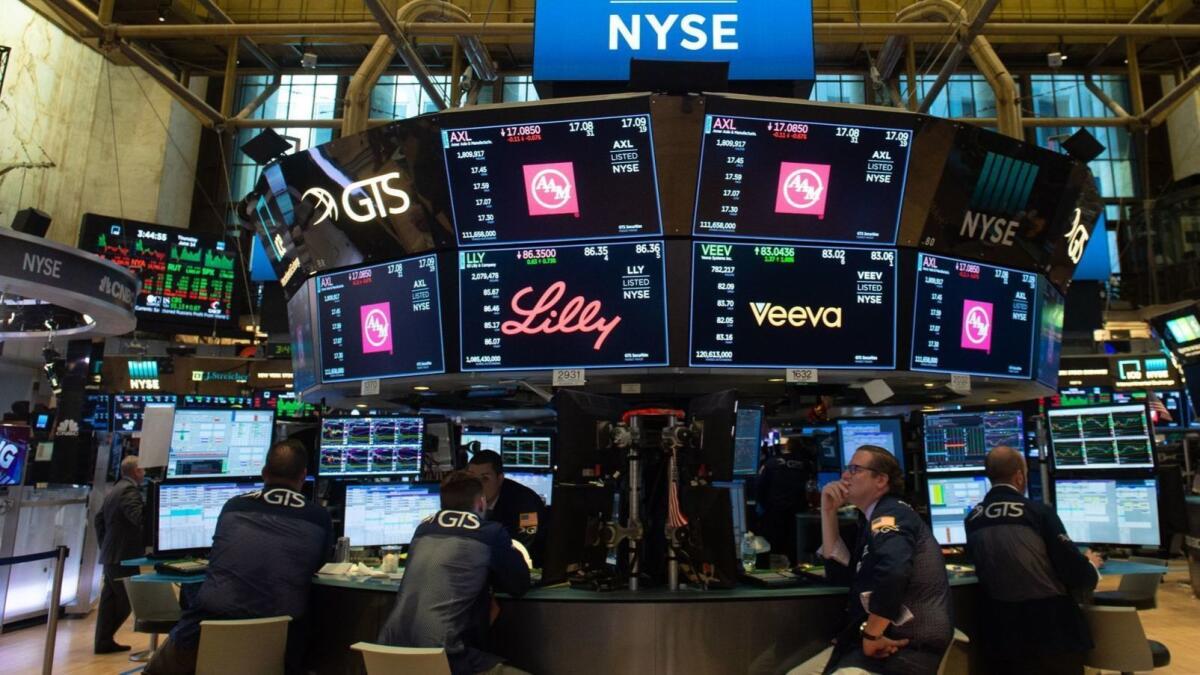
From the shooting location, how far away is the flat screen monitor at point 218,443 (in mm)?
5336

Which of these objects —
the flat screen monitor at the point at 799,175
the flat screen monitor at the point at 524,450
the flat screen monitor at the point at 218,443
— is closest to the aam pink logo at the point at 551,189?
the flat screen monitor at the point at 799,175

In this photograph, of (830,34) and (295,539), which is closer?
(295,539)

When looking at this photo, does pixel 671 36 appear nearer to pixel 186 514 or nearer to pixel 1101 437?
pixel 1101 437

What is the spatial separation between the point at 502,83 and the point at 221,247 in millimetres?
6096

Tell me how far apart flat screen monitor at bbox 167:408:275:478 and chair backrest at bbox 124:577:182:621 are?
0.87 metres

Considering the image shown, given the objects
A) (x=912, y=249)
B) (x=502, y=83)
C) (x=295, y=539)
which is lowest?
(x=295, y=539)

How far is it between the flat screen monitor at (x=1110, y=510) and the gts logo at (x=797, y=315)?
2214mm

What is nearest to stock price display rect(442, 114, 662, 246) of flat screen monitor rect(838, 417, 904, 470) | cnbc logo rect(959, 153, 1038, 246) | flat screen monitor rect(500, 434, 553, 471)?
cnbc logo rect(959, 153, 1038, 246)

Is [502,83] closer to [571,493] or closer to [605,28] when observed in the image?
[605,28]

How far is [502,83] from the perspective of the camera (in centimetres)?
1611

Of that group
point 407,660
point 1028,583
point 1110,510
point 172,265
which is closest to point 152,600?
point 407,660

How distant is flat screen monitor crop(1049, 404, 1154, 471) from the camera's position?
5.73 meters

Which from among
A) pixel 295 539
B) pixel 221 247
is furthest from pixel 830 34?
pixel 221 247

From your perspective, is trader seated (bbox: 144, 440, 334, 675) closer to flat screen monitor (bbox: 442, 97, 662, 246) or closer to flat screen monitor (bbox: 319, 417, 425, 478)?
flat screen monitor (bbox: 442, 97, 662, 246)
